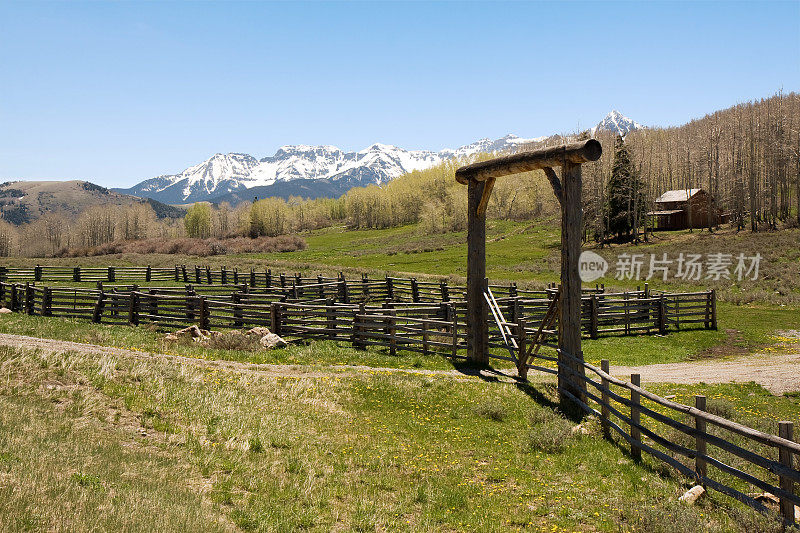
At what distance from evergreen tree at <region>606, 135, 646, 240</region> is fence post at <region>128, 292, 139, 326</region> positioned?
57.8 metres

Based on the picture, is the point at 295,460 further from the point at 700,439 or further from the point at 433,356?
the point at 433,356

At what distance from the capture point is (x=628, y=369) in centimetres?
1669

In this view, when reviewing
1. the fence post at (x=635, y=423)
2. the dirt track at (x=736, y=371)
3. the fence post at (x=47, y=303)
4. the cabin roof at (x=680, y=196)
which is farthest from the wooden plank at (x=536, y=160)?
the cabin roof at (x=680, y=196)

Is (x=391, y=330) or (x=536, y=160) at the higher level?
(x=536, y=160)

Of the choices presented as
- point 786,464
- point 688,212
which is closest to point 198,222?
point 688,212

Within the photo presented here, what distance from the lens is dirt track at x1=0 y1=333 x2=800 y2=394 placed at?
13078mm

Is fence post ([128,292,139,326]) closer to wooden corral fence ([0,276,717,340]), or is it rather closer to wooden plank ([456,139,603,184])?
wooden corral fence ([0,276,717,340])

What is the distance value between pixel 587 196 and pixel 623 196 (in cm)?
854

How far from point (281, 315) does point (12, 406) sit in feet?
36.3

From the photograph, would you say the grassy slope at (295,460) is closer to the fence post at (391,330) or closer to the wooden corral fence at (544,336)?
the wooden corral fence at (544,336)

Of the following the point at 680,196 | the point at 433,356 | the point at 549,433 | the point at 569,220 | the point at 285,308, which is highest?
the point at 680,196

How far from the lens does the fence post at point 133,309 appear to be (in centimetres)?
2200

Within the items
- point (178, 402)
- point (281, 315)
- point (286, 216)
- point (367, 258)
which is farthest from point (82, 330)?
point (286, 216)

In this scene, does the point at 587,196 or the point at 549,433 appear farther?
the point at 587,196
